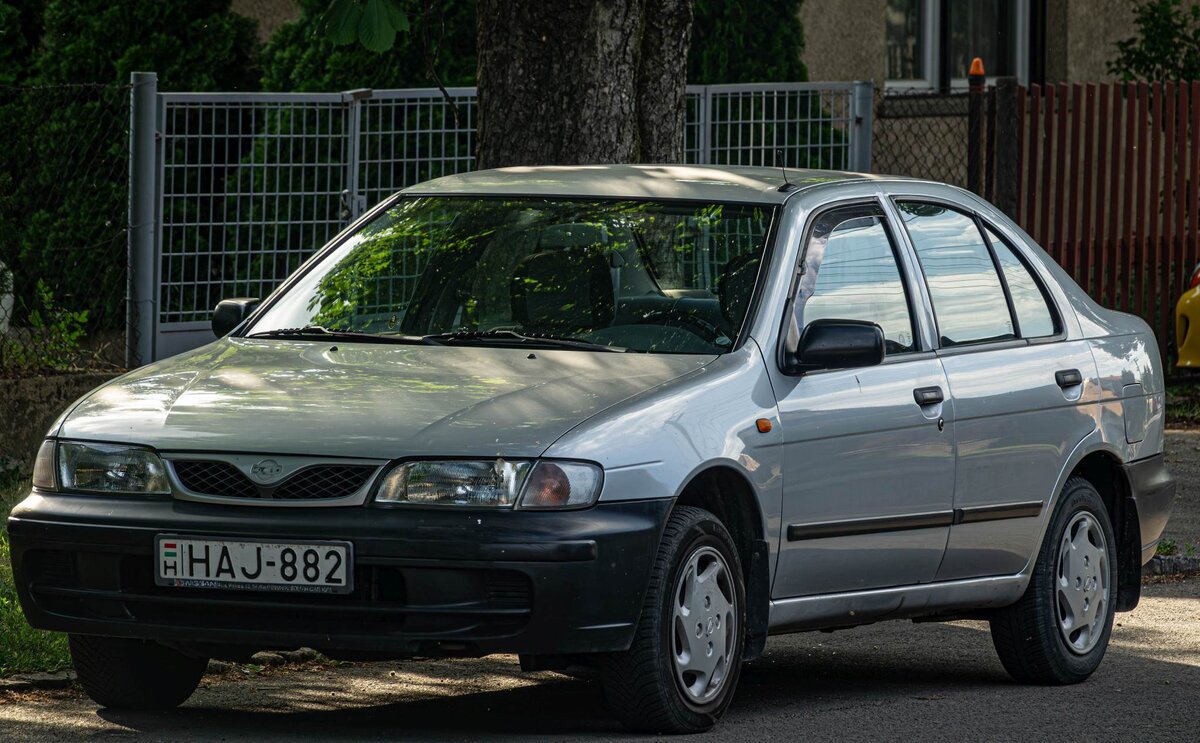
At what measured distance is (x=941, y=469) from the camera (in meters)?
6.98

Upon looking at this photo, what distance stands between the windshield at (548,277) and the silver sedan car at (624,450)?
0.4 inches

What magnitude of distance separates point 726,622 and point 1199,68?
14.0m

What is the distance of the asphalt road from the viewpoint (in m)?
6.32

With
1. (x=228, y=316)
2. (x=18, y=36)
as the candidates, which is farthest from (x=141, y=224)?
(x=228, y=316)

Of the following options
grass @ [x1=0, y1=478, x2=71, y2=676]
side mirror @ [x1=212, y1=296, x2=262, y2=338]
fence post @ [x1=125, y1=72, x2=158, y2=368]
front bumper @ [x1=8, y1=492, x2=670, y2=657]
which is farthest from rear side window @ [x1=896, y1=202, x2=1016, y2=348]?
fence post @ [x1=125, y1=72, x2=158, y2=368]

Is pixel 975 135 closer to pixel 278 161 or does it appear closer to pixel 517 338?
pixel 278 161

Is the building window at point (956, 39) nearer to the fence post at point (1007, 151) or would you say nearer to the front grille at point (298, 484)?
the fence post at point (1007, 151)

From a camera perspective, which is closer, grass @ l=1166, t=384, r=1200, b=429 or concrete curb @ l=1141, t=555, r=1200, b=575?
concrete curb @ l=1141, t=555, r=1200, b=575

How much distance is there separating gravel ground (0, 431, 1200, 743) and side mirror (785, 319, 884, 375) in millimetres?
1080

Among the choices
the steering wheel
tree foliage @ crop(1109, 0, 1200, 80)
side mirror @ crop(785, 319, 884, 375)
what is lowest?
side mirror @ crop(785, 319, 884, 375)

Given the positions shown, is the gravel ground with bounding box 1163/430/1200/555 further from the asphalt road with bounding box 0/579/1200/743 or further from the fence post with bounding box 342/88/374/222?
the fence post with bounding box 342/88/374/222

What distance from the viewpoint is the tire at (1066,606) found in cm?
754

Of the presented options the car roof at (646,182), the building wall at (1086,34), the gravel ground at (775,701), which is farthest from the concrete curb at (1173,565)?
the building wall at (1086,34)

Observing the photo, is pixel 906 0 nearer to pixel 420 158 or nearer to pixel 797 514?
pixel 420 158
